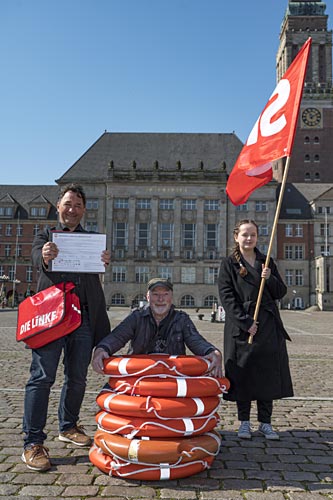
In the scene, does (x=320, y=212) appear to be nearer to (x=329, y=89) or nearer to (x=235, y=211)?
(x=235, y=211)

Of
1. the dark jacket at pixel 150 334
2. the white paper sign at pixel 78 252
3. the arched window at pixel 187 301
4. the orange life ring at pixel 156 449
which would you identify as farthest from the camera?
the arched window at pixel 187 301

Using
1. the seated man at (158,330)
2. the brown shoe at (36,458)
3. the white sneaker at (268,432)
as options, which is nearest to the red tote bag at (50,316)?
the seated man at (158,330)

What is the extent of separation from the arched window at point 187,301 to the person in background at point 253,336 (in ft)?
156

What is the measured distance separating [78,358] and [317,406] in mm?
3853

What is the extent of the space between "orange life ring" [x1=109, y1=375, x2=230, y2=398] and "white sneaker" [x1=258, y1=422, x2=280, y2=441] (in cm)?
139

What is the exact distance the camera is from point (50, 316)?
13.6ft

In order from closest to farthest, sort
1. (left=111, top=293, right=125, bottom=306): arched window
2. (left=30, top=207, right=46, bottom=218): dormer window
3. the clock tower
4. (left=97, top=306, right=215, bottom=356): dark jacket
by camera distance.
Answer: (left=97, top=306, right=215, bottom=356): dark jacket < (left=111, top=293, right=125, bottom=306): arched window < (left=30, top=207, right=46, bottom=218): dormer window < the clock tower

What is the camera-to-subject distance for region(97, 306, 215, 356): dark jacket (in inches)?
174

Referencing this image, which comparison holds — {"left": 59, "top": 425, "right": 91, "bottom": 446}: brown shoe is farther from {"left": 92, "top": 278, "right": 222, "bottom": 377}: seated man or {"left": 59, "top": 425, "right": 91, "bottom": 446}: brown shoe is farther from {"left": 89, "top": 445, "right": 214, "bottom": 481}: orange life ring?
{"left": 92, "top": 278, "right": 222, "bottom": 377}: seated man

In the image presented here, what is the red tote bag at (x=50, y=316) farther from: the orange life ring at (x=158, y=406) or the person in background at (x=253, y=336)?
the person in background at (x=253, y=336)

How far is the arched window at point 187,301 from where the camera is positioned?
172ft

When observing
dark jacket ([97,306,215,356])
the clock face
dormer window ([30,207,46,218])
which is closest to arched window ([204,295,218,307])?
dormer window ([30,207,46,218])

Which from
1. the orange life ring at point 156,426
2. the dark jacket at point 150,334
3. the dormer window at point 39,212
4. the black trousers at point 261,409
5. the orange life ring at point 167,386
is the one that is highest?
the dormer window at point 39,212

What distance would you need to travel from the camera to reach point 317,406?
21.4 feet
